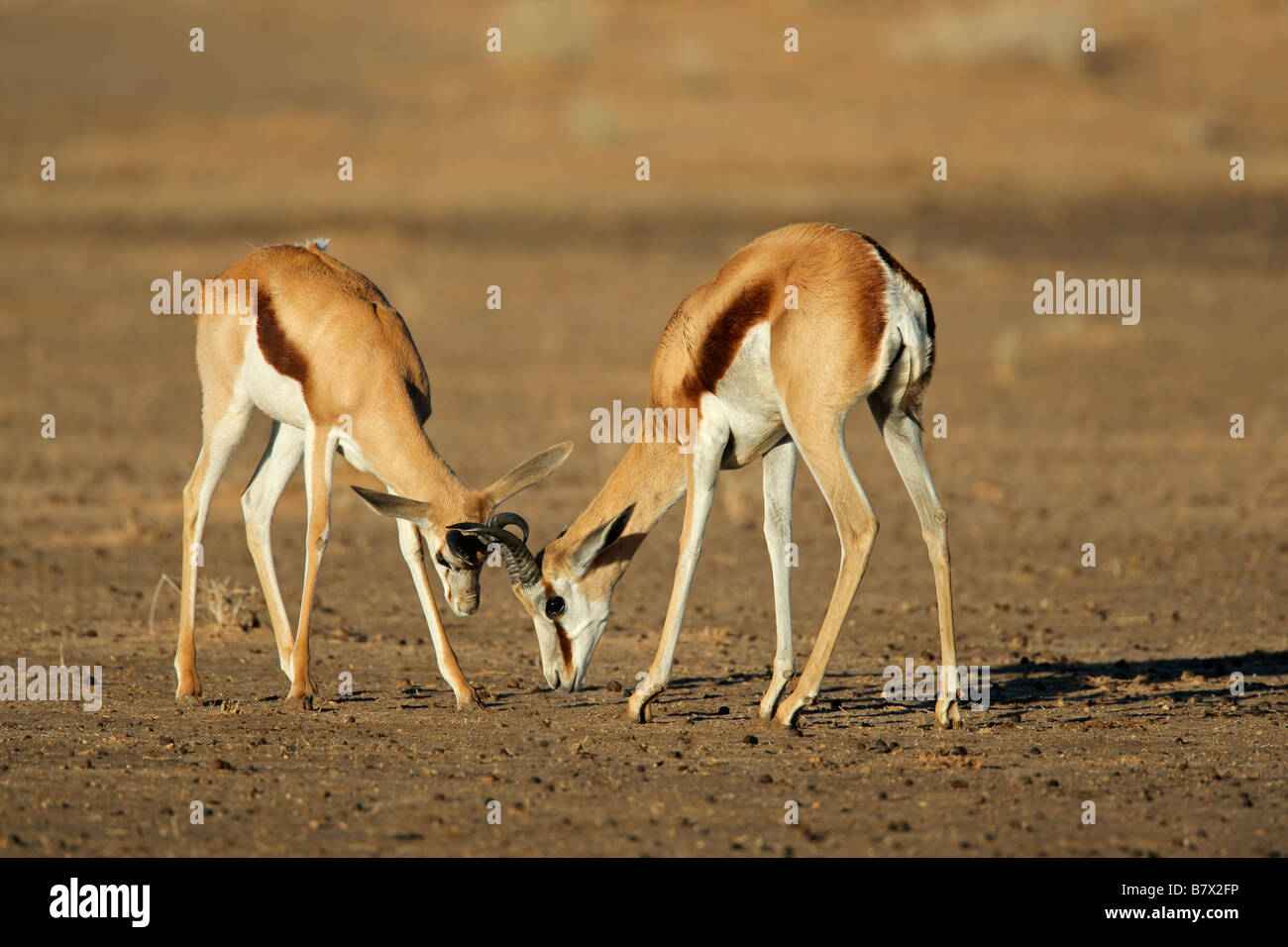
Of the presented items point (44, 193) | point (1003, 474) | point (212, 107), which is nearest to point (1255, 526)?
point (1003, 474)

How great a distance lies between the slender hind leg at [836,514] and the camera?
7.74 meters

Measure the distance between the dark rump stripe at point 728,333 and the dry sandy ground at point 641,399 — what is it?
5.71 ft

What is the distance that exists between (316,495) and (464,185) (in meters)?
27.6

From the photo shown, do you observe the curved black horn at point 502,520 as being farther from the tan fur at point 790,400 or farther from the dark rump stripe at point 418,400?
the dark rump stripe at point 418,400

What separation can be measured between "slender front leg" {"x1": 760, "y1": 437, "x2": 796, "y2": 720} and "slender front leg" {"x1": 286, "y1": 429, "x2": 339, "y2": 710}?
7.36 ft

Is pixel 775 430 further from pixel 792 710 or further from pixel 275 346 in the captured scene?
pixel 275 346

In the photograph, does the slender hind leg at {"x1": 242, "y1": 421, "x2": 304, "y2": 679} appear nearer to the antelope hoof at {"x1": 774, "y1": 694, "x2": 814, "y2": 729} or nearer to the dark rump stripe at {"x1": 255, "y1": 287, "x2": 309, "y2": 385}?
the dark rump stripe at {"x1": 255, "y1": 287, "x2": 309, "y2": 385}

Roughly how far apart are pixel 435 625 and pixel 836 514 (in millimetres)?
2154

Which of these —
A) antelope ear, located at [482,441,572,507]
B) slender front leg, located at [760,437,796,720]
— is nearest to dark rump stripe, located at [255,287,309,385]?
antelope ear, located at [482,441,572,507]

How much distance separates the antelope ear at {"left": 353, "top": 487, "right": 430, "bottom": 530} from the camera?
774 centimetres

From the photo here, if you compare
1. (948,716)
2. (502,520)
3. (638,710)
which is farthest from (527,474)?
(948,716)

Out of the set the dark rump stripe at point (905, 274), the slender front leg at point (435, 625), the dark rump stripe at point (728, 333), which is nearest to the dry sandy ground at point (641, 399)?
the slender front leg at point (435, 625)

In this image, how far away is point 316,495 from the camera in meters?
8.48
